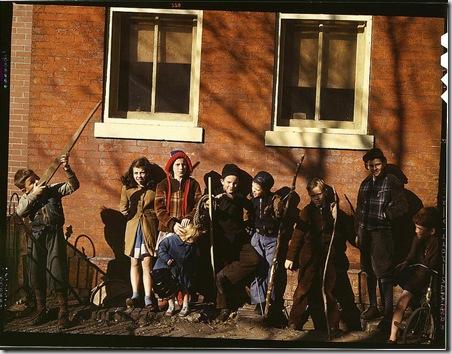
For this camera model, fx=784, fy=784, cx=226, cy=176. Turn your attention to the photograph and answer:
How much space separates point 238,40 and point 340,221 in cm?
229

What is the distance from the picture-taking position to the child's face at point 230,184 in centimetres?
862

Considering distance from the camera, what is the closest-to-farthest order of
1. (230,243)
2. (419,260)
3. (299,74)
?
1. (419,260)
2. (230,243)
3. (299,74)

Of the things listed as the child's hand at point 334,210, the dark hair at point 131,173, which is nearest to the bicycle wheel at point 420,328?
the child's hand at point 334,210

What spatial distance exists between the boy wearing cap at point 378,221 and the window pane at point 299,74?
91cm

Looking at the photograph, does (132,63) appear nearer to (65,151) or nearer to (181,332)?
(65,151)

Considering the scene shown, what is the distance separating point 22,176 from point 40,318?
1.59 meters

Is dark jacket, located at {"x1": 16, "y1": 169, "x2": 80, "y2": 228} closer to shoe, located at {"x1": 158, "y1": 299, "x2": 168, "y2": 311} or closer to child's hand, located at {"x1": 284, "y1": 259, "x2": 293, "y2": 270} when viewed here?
shoe, located at {"x1": 158, "y1": 299, "x2": 168, "y2": 311}

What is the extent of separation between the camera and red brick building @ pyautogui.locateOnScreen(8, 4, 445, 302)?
862 centimetres

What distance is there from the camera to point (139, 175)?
8.66 m

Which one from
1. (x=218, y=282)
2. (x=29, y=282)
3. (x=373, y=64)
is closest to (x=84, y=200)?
(x=29, y=282)

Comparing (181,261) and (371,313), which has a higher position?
(181,261)

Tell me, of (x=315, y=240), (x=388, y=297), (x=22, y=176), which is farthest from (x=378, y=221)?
(x=22, y=176)

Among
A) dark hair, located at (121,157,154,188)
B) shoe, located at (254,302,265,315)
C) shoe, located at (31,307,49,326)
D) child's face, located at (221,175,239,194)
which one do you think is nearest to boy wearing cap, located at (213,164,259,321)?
child's face, located at (221,175,239,194)

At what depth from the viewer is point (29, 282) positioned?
872cm
